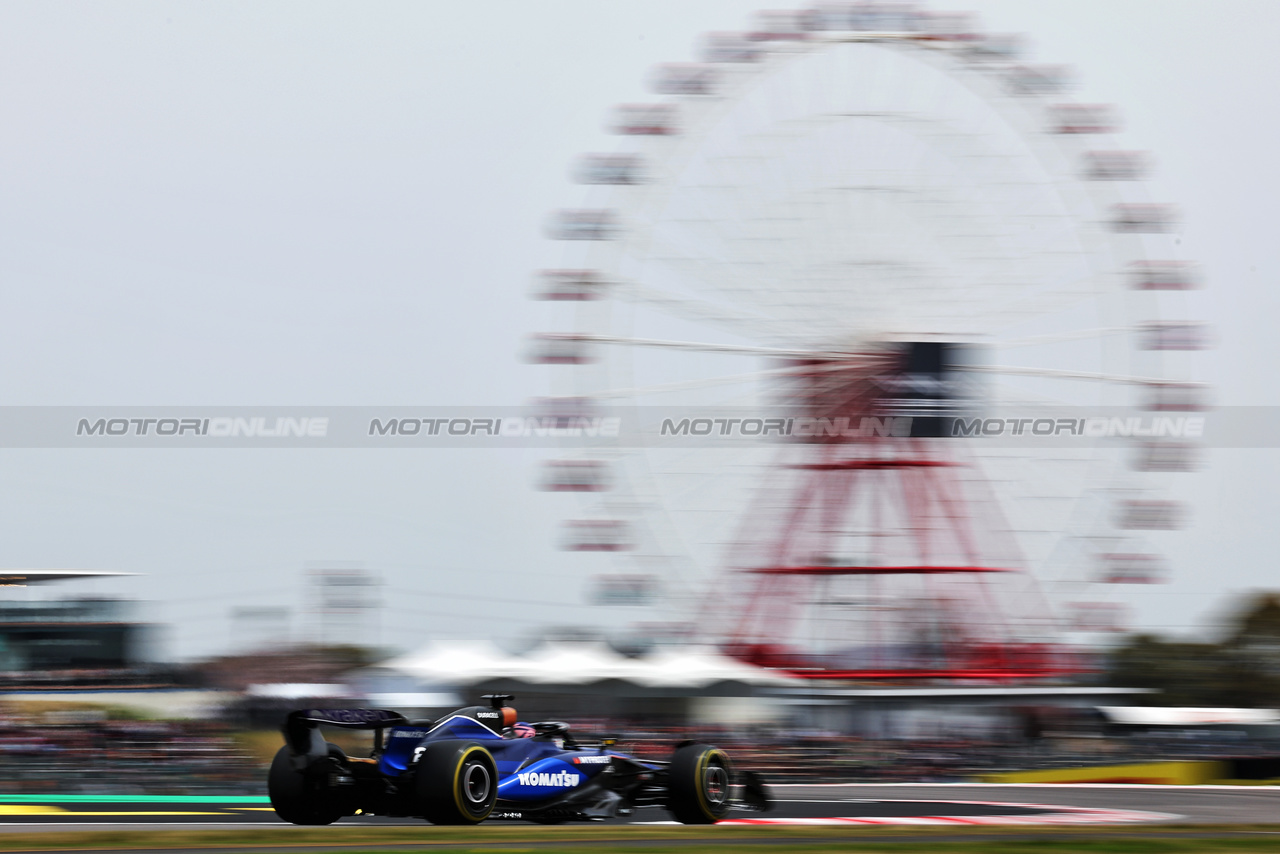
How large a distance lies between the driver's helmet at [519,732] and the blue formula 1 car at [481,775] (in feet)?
0.03

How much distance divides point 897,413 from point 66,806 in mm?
12980

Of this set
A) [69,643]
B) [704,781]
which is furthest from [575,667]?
[704,781]

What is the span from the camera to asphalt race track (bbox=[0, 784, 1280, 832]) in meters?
13.2

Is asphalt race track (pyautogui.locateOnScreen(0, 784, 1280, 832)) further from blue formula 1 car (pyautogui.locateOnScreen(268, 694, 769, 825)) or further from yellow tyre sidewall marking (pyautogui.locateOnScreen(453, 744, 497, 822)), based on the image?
yellow tyre sidewall marking (pyautogui.locateOnScreen(453, 744, 497, 822))

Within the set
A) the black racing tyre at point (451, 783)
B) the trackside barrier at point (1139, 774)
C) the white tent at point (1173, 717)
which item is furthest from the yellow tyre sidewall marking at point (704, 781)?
the white tent at point (1173, 717)

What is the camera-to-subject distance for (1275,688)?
70000 mm

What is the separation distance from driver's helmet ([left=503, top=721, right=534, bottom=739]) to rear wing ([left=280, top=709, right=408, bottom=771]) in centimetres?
112

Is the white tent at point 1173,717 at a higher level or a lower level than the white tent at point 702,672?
lower

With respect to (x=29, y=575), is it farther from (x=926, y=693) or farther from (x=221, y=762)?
(x=926, y=693)

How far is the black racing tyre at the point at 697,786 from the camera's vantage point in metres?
12.4

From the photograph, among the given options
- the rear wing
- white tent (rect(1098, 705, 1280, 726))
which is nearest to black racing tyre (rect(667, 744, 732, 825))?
the rear wing

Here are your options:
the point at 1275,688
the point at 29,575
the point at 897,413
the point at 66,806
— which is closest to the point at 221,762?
the point at 66,806

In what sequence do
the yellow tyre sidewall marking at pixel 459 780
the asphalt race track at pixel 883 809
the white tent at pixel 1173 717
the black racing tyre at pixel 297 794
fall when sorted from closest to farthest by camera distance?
the yellow tyre sidewall marking at pixel 459 780 → the black racing tyre at pixel 297 794 → the asphalt race track at pixel 883 809 → the white tent at pixel 1173 717

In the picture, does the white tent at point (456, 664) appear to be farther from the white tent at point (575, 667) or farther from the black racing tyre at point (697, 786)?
the black racing tyre at point (697, 786)
